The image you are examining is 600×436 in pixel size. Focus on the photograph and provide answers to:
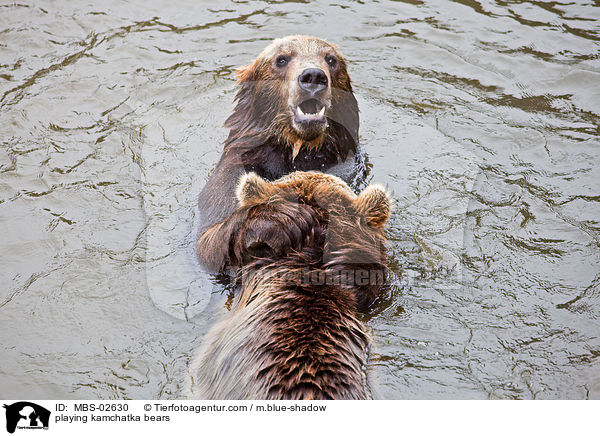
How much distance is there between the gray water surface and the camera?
4535 millimetres

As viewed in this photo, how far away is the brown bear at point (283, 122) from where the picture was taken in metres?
5.41

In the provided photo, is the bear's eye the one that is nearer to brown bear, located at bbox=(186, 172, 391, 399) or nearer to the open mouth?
the open mouth

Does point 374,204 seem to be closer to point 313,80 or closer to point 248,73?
point 313,80

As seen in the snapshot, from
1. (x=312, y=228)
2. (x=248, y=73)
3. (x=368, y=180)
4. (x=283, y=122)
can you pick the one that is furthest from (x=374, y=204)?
(x=248, y=73)

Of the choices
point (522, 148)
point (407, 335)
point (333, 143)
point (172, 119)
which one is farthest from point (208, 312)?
point (522, 148)

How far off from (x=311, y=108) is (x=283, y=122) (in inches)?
10.6

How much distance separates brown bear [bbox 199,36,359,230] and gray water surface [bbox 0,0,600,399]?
560mm

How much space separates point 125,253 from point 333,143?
199 cm

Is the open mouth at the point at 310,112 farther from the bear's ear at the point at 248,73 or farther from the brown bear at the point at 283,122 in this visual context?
the bear's ear at the point at 248,73

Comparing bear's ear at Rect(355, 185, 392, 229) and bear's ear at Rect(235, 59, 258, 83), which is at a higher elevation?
bear's ear at Rect(235, 59, 258, 83)

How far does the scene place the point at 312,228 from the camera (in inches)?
171
